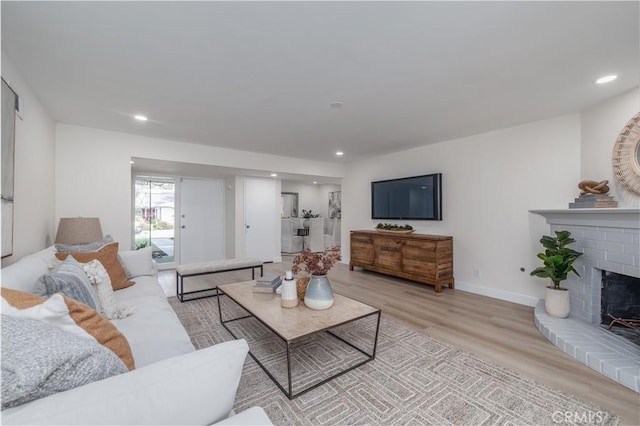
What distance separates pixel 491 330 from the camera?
266cm

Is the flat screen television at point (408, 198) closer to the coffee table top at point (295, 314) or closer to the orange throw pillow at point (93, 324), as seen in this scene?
the coffee table top at point (295, 314)

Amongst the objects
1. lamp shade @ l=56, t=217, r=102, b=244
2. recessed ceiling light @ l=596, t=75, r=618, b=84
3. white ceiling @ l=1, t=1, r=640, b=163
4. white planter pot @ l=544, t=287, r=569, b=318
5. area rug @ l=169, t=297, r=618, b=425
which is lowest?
area rug @ l=169, t=297, r=618, b=425

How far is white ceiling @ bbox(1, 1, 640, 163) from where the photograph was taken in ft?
4.99

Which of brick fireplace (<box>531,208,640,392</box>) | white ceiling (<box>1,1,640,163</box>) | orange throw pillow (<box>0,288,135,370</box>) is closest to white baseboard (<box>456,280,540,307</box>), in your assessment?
brick fireplace (<box>531,208,640,392</box>)

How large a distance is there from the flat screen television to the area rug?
243 centimetres

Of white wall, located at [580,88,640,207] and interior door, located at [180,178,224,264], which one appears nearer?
white wall, located at [580,88,640,207]

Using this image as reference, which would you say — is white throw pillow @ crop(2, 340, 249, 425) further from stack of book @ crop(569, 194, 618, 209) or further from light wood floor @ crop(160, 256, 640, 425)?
stack of book @ crop(569, 194, 618, 209)

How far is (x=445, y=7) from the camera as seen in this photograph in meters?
1.47

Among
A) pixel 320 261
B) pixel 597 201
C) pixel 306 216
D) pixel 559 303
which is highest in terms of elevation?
pixel 597 201

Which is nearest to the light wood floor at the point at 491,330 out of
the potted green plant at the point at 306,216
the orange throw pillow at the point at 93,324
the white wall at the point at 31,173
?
the white wall at the point at 31,173

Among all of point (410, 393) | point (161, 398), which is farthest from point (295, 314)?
point (161, 398)

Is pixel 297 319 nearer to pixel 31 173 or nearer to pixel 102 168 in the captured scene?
pixel 31 173

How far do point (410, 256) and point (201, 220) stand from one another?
434cm

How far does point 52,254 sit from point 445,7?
314cm
